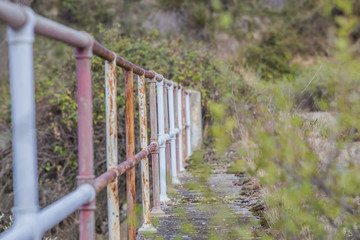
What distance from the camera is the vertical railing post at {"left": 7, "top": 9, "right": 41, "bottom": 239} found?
1343mm

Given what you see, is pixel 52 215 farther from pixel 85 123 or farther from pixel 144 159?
pixel 144 159

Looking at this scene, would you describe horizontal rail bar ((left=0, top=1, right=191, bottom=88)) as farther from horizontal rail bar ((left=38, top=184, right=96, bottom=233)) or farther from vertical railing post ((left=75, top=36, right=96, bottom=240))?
horizontal rail bar ((left=38, top=184, right=96, bottom=233))

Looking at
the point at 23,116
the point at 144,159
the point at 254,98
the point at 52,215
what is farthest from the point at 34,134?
the point at 254,98

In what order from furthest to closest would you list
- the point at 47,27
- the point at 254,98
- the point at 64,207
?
the point at 254,98 < the point at 64,207 < the point at 47,27

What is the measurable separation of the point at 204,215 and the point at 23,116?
3050 mm

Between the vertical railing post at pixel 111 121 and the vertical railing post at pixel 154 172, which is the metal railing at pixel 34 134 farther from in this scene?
the vertical railing post at pixel 154 172

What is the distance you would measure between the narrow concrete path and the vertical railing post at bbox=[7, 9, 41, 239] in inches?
38.0

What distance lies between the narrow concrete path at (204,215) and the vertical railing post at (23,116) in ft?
3.16

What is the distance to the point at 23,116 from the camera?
1.34 metres

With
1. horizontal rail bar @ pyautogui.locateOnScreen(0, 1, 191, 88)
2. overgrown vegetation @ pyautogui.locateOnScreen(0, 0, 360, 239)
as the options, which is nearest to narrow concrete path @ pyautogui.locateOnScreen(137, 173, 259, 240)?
overgrown vegetation @ pyautogui.locateOnScreen(0, 0, 360, 239)

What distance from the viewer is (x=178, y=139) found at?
6988 millimetres

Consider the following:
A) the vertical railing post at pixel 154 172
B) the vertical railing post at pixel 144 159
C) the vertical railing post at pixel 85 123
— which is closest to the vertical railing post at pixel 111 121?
the vertical railing post at pixel 85 123

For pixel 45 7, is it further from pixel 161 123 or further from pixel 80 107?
pixel 80 107

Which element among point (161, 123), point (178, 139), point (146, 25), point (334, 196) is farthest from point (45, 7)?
point (334, 196)
